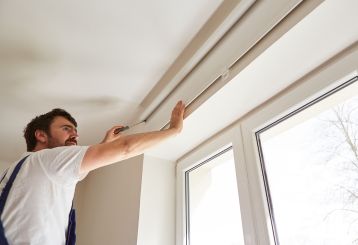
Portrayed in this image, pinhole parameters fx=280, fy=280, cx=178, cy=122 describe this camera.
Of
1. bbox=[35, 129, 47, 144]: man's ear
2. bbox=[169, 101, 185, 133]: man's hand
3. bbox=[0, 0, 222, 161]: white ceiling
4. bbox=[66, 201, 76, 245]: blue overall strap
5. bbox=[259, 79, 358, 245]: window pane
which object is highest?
bbox=[0, 0, 222, 161]: white ceiling

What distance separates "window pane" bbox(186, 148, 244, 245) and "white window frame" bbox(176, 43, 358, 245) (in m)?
0.10

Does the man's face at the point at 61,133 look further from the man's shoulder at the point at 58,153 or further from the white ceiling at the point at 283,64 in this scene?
the white ceiling at the point at 283,64

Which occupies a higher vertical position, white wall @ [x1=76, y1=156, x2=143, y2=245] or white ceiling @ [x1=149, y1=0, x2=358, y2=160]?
white ceiling @ [x1=149, y1=0, x2=358, y2=160]

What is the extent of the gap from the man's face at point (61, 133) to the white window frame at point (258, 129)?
26.2 inches

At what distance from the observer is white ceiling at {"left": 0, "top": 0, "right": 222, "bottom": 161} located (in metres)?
1.09

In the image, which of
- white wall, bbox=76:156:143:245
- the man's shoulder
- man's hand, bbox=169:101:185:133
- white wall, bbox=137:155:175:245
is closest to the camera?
the man's shoulder

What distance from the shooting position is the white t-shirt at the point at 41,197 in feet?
2.61

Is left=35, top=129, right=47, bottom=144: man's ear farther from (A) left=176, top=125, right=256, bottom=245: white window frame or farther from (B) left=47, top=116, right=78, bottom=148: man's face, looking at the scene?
(A) left=176, top=125, right=256, bottom=245: white window frame

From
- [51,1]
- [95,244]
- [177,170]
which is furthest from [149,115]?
[95,244]

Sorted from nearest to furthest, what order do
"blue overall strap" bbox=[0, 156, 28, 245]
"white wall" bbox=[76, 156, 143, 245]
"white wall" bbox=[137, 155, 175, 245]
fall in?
"blue overall strap" bbox=[0, 156, 28, 245] < "white wall" bbox=[137, 155, 175, 245] < "white wall" bbox=[76, 156, 143, 245]

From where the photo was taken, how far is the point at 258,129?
1177mm

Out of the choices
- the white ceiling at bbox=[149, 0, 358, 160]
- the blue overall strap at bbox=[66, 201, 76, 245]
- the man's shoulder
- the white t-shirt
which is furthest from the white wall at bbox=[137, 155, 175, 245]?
the man's shoulder

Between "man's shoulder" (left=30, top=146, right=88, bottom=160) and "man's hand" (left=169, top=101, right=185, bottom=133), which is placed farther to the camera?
"man's hand" (left=169, top=101, right=185, bottom=133)

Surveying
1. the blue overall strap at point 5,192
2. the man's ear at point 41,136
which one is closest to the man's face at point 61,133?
the man's ear at point 41,136
